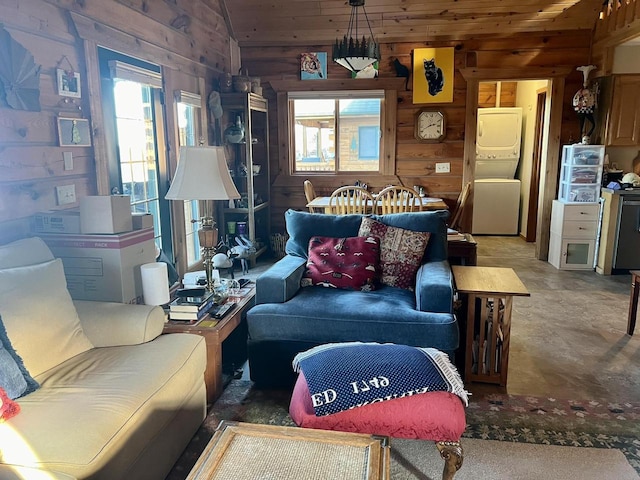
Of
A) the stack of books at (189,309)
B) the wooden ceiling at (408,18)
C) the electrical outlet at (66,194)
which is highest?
the wooden ceiling at (408,18)

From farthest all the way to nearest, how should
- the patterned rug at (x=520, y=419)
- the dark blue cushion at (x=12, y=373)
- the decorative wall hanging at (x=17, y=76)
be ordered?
the decorative wall hanging at (x=17, y=76)
the patterned rug at (x=520, y=419)
the dark blue cushion at (x=12, y=373)

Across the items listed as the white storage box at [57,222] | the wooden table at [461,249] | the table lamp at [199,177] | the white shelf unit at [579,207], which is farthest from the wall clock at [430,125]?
the white storage box at [57,222]

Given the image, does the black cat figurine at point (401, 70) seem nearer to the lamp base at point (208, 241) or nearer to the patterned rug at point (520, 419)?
the lamp base at point (208, 241)

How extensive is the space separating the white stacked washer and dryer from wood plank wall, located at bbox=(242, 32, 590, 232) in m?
1.68

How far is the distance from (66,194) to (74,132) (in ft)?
1.22

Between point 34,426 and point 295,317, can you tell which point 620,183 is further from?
point 34,426

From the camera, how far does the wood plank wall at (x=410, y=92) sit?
545cm

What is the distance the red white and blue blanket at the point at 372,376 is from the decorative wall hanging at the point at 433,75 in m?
4.25

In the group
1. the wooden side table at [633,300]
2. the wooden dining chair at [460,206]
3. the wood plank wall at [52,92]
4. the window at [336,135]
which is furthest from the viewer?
the window at [336,135]

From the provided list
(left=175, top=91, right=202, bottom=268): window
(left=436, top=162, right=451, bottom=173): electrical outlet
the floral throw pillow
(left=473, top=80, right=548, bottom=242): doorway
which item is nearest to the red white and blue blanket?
the floral throw pillow

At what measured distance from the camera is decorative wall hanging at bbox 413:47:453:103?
5590mm

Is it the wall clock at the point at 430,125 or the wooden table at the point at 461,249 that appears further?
the wall clock at the point at 430,125

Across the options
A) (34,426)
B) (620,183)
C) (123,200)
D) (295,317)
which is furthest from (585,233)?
(34,426)

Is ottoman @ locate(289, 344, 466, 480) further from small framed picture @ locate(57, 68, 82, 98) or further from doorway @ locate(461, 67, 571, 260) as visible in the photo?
doorway @ locate(461, 67, 571, 260)
